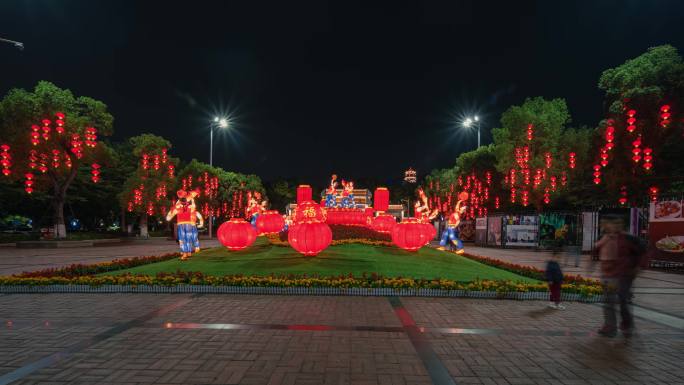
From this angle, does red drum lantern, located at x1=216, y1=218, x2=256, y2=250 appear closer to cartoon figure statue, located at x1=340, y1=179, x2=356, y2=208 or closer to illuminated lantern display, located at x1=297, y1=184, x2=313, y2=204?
illuminated lantern display, located at x1=297, y1=184, x2=313, y2=204

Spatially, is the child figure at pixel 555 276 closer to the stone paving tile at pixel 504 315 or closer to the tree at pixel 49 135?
the stone paving tile at pixel 504 315

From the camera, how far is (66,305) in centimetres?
843

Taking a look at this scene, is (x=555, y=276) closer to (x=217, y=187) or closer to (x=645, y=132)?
(x=645, y=132)

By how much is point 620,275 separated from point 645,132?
1894cm

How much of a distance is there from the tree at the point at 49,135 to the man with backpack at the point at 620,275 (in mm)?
26170

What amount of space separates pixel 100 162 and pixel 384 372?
32.7 metres

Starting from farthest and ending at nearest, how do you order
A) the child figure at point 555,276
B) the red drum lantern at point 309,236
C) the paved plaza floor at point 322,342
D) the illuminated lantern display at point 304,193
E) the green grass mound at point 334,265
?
the illuminated lantern display at point 304,193, the red drum lantern at point 309,236, the green grass mound at point 334,265, the child figure at point 555,276, the paved plaza floor at point 322,342

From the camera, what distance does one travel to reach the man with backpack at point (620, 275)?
6496 millimetres

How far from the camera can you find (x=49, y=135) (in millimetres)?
26391

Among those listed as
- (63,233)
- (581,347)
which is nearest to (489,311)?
(581,347)

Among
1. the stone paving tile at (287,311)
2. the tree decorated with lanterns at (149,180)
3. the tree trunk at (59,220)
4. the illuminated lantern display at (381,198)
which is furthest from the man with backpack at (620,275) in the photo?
the tree decorated with lanterns at (149,180)

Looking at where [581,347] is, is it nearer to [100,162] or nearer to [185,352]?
[185,352]

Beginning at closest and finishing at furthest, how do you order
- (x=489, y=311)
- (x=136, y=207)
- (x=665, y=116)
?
(x=489, y=311), (x=665, y=116), (x=136, y=207)

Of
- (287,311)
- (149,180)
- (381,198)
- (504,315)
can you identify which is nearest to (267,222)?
(381,198)
